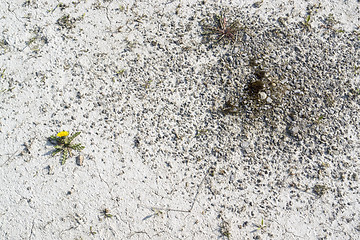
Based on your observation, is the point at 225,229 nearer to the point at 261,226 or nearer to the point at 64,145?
the point at 261,226

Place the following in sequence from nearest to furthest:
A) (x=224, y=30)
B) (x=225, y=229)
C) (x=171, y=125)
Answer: (x=225, y=229) < (x=171, y=125) < (x=224, y=30)

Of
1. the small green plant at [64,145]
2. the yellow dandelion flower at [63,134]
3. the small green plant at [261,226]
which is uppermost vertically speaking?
the yellow dandelion flower at [63,134]

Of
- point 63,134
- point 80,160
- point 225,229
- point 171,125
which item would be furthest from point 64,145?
point 225,229

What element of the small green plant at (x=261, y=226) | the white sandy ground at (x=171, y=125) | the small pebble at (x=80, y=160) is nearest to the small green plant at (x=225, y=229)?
the white sandy ground at (x=171, y=125)

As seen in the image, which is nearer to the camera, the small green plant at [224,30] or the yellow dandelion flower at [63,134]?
the yellow dandelion flower at [63,134]

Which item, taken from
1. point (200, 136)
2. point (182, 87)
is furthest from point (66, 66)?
point (200, 136)

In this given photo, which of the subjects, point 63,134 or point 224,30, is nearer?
point 63,134

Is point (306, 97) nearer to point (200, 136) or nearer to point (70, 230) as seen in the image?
point (200, 136)

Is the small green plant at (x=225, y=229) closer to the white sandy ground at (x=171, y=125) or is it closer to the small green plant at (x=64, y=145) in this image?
the white sandy ground at (x=171, y=125)

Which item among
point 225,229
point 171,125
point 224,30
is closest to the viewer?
point 225,229
